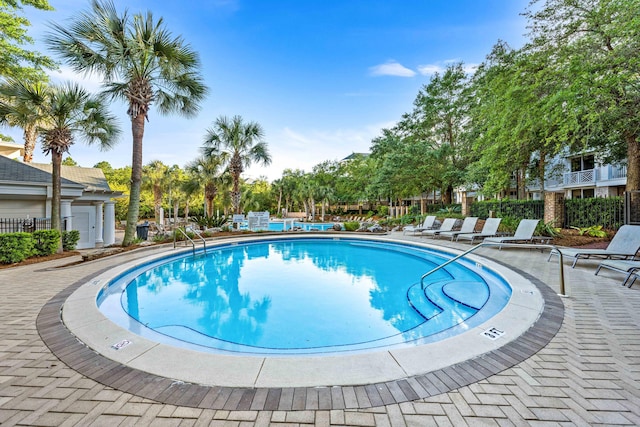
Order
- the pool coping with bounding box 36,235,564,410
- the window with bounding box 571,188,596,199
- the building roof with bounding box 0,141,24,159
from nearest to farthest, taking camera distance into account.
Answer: the pool coping with bounding box 36,235,564,410 < the building roof with bounding box 0,141,24,159 < the window with bounding box 571,188,596,199

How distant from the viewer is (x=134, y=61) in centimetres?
→ 998

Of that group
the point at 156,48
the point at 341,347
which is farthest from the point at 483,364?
the point at 156,48

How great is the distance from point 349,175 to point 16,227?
30.6 meters

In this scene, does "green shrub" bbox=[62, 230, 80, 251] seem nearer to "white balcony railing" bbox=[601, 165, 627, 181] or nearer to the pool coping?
the pool coping

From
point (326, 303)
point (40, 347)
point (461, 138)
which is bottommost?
point (326, 303)

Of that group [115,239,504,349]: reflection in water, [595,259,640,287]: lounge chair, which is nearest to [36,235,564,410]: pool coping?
[115,239,504,349]: reflection in water

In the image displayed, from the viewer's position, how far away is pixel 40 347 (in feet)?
9.54

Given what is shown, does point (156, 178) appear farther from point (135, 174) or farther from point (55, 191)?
point (55, 191)

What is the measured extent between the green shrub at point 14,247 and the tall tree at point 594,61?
16.1 meters

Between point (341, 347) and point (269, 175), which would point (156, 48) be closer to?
point (341, 347)

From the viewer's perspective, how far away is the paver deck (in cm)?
188

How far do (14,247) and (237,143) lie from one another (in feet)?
35.4

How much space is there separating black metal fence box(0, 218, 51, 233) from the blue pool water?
535cm

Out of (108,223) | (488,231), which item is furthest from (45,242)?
(488,231)
